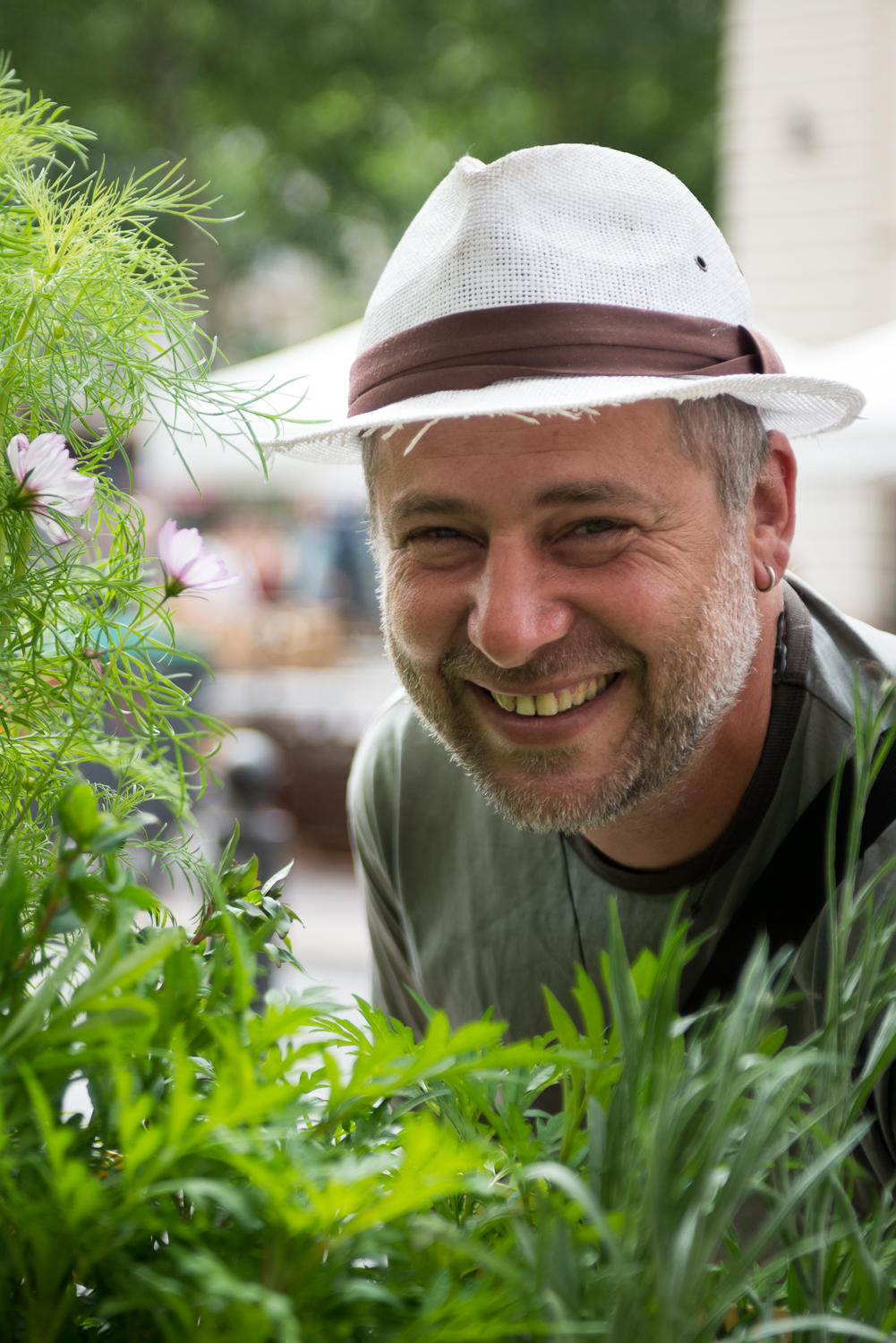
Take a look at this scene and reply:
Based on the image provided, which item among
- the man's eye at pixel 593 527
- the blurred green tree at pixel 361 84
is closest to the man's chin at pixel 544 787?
the man's eye at pixel 593 527

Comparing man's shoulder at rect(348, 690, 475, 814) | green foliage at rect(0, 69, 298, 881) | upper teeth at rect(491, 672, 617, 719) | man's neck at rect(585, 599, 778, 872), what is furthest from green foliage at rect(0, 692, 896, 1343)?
man's shoulder at rect(348, 690, 475, 814)

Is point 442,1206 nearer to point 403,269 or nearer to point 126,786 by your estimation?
point 126,786

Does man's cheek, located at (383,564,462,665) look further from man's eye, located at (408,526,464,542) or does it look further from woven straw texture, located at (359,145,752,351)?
woven straw texture, located at (359,145,752,351)

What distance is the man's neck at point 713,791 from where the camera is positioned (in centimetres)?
155

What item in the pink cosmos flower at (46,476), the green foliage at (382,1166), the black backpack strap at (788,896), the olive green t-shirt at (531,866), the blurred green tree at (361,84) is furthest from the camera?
the blurred green tree at (361,84)

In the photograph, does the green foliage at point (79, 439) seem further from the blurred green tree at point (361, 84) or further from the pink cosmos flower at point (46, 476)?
the blurred green tree at point (361, 84)

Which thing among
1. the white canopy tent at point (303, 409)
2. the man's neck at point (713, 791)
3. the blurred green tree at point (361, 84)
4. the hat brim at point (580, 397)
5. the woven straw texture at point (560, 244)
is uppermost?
the blurred green tree at point (361, 84)

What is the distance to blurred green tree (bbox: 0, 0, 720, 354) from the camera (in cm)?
1447

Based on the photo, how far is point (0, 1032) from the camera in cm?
57

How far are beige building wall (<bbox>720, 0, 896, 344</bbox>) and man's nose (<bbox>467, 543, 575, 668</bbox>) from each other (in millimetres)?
7356

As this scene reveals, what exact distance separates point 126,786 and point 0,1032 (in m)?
0.49

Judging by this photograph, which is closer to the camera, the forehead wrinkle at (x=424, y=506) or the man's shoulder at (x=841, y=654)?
the forehead wrinkle at (x=424, y=506)

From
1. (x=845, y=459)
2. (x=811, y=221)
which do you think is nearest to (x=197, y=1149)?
(x=845, y=459)

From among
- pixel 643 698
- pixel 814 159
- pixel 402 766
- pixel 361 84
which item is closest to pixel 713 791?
pixel 643 698
